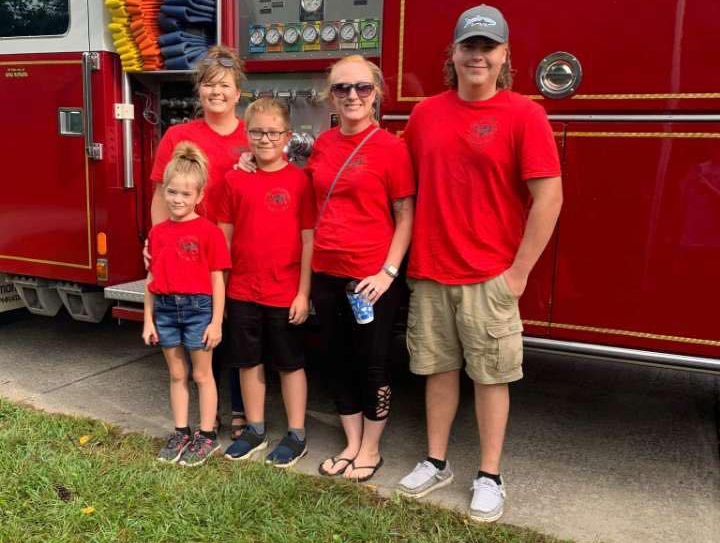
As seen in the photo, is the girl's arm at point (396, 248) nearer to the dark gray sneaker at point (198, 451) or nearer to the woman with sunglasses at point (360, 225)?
the woman with sunglasses at point (360, 225)

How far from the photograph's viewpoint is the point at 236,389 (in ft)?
11.5

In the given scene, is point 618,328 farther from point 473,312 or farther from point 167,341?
point 167,341

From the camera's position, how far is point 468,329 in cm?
273

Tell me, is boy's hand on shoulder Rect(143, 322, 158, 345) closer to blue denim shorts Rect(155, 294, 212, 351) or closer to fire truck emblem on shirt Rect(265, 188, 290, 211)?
blue denim shorts Rect(155, 294, 212, 351)

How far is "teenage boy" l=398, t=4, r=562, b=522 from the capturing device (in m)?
2.53

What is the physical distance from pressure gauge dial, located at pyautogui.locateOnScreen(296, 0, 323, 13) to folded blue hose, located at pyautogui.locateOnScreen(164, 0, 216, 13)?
547mm

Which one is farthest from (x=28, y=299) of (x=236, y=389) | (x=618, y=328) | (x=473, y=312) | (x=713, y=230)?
(x=713, y=230)

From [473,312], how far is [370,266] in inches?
16.4

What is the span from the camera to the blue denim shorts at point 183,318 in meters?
3.08

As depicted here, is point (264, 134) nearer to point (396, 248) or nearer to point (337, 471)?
point (396, 248)

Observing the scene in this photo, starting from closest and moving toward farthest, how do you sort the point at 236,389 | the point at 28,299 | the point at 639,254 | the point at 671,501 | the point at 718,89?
1. the point at 718,89
2. the point at 639,254
3. the point at 671,501
4. the point at 236,389
5. the point at 28,299

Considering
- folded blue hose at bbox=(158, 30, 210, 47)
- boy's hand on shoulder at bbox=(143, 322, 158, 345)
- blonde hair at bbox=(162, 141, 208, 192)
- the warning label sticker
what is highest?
folded blue hose at bbox=(158, 30, 210, 47)

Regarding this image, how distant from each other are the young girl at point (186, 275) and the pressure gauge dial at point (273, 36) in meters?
0.96

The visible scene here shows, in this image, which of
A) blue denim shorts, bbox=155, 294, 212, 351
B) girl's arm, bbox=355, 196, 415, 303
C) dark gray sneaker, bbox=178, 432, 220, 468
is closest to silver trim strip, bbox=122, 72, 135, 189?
blue denim shorts, bbox=155, 294, 212, 351
